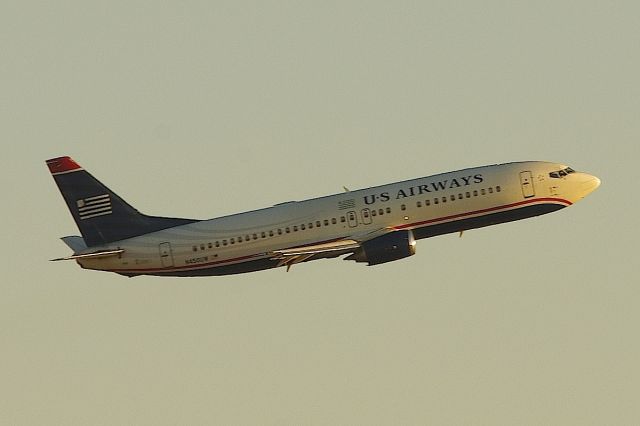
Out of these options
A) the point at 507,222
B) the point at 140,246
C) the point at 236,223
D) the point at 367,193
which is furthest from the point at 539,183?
the point at 140,246

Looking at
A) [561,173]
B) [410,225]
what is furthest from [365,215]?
[561,173]

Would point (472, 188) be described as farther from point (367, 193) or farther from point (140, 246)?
point (140, 246)

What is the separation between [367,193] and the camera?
10638 centimetres

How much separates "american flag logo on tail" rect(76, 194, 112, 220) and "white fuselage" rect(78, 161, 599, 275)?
2599mm

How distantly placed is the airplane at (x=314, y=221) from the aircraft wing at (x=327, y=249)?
0.07 meters

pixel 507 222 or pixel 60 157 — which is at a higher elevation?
pixel 60 157

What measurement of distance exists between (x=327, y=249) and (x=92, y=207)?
723 inches

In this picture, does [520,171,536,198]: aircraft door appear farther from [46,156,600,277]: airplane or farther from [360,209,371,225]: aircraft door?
[360,209,371,225]: aircraft door

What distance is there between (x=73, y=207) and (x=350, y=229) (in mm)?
20938

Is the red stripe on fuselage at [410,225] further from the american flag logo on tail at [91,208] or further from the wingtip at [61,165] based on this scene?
the wingtip at [61,165]

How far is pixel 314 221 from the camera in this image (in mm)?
106000

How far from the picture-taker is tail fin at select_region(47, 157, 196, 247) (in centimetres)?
10831

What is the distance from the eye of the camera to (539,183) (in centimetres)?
10819

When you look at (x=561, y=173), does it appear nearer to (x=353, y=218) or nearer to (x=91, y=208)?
(x=353, y=218)
